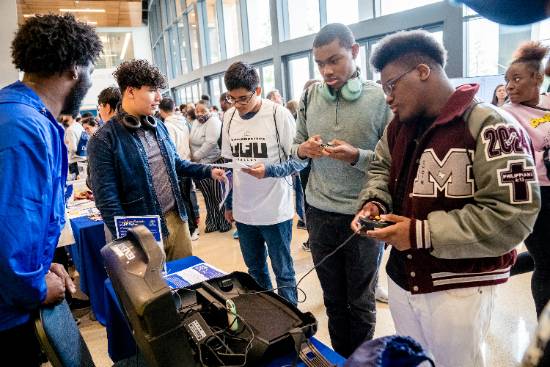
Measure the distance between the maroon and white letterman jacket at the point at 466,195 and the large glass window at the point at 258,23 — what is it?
8.09 meters

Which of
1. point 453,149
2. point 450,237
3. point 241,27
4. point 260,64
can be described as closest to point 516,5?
point 453,149

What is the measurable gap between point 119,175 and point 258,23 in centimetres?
830

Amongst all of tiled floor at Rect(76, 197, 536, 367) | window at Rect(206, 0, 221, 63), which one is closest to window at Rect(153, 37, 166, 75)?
window at Rect(206, 0, 221, 63)

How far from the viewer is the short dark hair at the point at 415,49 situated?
121 centimetres

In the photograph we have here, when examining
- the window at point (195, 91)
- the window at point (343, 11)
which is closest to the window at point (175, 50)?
the window at point (195, 91)

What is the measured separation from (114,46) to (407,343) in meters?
20.5

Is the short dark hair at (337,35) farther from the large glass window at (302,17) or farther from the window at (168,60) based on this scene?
the window at (168,60)

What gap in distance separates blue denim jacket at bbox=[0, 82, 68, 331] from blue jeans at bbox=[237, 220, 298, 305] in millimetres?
1242

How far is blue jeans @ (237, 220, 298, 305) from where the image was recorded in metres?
2.25

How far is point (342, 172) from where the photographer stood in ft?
5.82

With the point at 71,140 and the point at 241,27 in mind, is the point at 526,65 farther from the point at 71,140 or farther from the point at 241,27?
the point at 241,27

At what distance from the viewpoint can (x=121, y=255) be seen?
0.89m

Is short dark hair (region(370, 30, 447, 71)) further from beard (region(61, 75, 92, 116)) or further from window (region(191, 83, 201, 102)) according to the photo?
window (region(191, 83, 201, 102))

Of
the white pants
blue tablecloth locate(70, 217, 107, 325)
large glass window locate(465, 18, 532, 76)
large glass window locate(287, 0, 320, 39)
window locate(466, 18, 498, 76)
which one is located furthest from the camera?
large glass window locate(287, 0, 320, 39)
